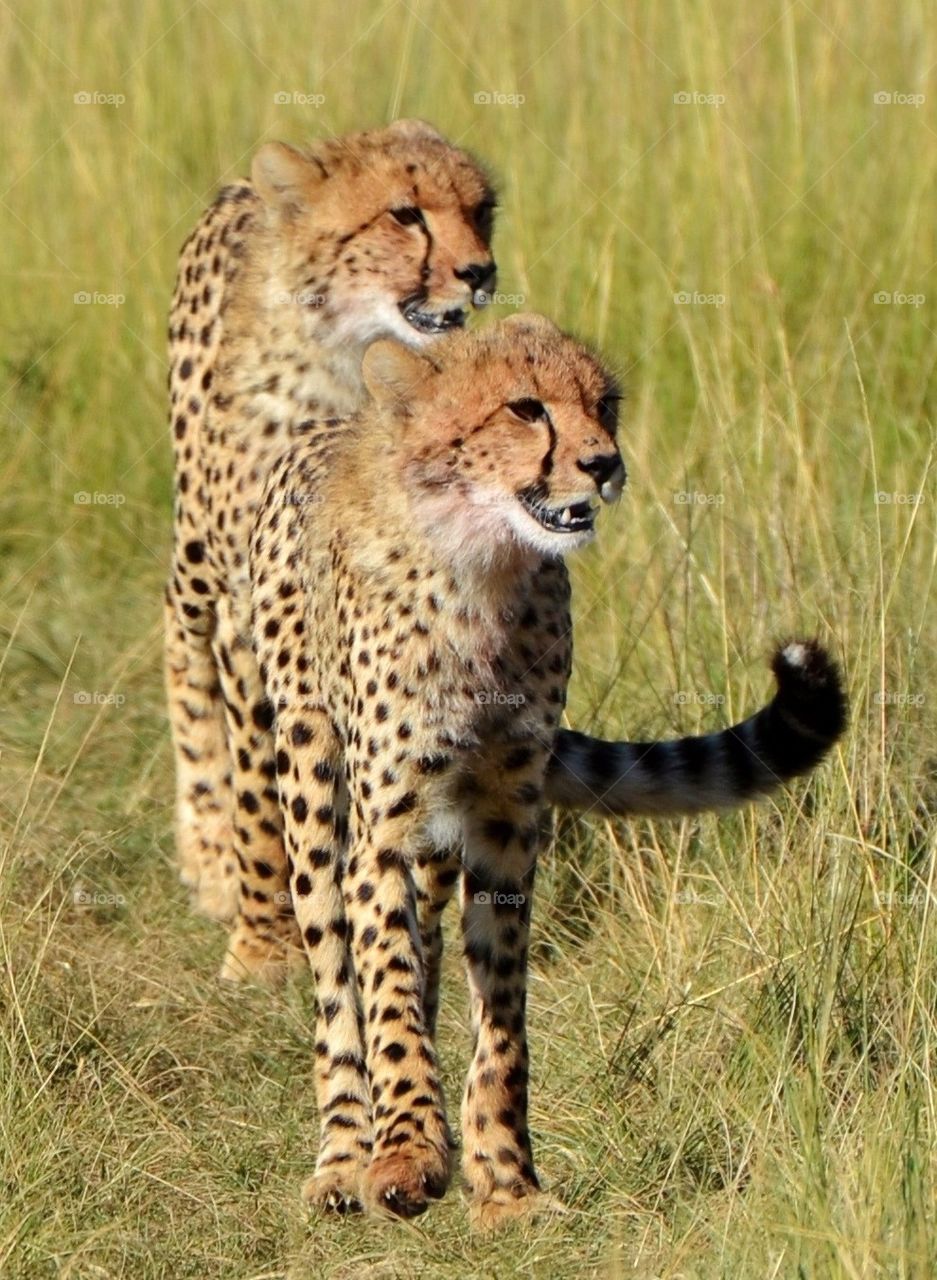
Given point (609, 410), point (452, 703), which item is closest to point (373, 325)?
point (609, 410)

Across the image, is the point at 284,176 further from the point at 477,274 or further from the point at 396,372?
the point at 396,372

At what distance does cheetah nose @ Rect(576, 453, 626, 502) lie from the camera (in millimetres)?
2889

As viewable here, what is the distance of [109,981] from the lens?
3.66 metres

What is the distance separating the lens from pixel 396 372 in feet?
10.1

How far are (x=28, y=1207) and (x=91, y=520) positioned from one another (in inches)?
111

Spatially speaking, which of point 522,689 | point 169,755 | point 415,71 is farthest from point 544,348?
point 415,71

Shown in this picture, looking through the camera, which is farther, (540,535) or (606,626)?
(606,626)

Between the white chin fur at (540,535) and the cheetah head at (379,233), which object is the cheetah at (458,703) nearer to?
the white chin fur at (540,535)

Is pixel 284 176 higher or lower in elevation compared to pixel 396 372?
higher

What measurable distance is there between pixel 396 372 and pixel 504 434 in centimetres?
20

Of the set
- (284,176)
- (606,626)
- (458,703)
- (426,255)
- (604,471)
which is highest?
(284,176)

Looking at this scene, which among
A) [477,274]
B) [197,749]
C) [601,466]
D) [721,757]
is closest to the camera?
[601,466]

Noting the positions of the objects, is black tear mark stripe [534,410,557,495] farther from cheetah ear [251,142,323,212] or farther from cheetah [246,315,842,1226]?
cheetah ear [251,142,323,212]

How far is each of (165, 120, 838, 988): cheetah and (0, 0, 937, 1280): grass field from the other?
0.15 meters
